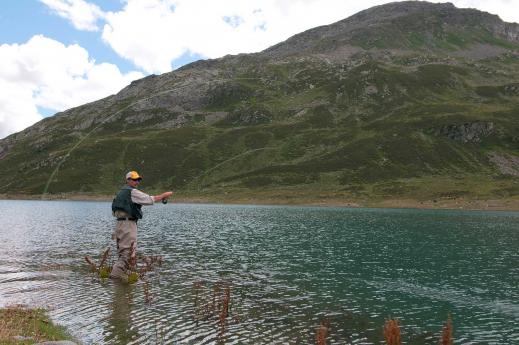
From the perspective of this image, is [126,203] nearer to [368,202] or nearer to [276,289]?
[276,289]

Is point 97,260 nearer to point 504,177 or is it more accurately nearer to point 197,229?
point 197,229

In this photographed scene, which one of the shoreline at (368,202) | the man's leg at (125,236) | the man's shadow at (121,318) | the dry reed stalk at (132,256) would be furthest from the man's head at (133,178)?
the shoreline at (368,202)

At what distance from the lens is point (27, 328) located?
57.1ft

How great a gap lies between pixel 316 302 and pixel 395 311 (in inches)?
162

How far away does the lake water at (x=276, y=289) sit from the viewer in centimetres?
2008

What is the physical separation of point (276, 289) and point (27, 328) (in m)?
14.8

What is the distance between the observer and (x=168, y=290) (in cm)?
2688

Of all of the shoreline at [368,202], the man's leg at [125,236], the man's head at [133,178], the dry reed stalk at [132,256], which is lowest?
the shoreline at [368,202]

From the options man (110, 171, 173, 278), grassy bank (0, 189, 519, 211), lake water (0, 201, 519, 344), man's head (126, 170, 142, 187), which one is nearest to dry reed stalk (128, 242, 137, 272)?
man (110, 171, 173, 278)

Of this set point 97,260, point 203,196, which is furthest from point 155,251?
point 203,196

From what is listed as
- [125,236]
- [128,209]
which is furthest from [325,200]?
[128,209]

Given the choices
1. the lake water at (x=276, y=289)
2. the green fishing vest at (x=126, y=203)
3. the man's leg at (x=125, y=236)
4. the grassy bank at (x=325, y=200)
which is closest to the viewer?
the lake water at (x=276, y=289)

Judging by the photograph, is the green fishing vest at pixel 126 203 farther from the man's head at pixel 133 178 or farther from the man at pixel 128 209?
the man's head at pixel 133 178

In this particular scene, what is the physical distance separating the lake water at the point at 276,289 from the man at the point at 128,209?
2663mm
